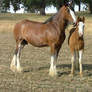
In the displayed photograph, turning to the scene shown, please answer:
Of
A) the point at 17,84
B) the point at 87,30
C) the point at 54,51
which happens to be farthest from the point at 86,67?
the point at 87,30

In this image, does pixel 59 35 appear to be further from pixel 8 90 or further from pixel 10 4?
pixel 10 4

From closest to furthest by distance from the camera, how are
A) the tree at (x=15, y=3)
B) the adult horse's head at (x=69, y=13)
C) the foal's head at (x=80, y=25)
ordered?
the foal's head at (x=80, y=25)
the adult horse's head at (x=69, y=13)
the tree at (x=15, y=3)

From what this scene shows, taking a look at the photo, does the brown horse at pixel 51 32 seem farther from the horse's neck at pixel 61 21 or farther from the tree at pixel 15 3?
the tree at pixel 15 3

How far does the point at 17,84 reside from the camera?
856 centimetres

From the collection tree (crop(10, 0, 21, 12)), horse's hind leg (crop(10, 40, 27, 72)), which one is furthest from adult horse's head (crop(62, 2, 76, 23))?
tree (crop(10, 0, 21, 12))

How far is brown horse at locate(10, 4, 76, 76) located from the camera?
32.9ft

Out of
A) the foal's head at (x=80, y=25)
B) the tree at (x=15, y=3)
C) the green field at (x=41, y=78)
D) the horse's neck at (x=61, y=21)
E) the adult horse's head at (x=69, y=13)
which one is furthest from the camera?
the tree at (x=15, y=3)

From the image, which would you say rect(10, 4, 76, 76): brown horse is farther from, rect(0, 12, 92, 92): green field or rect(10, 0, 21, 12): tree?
rect(10, 0, 21, 12): tree

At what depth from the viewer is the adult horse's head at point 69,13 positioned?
9969 millimetres

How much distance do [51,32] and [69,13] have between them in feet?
2.66

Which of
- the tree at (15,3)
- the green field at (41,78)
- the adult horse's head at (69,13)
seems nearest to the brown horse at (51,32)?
the adult horse's head at (69,13)

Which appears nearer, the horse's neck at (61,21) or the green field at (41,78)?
the green field at (41,78)

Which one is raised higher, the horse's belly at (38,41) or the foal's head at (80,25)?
the foal's head at (80,25)

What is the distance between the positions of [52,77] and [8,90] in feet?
7.66
